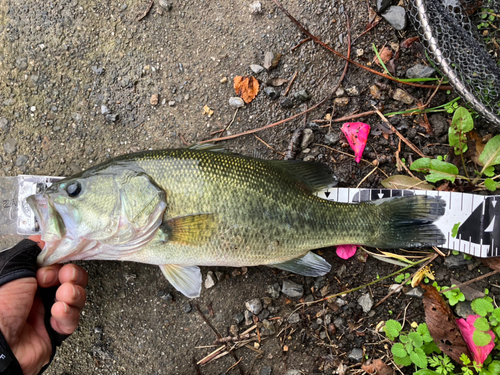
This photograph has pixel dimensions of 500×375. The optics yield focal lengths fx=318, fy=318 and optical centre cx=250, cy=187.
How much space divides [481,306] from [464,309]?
0.62 feet

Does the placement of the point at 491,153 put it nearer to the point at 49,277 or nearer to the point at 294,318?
the point at 294,318

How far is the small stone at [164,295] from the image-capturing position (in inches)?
111

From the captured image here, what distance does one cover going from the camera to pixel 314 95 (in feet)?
9.50

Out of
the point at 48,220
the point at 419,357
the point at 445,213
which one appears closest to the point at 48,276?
the point at 48,220

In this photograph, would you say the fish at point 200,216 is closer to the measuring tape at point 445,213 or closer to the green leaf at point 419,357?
the measuring tape at point 445,213

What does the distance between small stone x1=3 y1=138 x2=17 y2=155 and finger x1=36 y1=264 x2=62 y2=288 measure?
4.04 feet

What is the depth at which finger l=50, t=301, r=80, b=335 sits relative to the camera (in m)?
2.31

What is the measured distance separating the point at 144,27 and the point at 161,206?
1.79m

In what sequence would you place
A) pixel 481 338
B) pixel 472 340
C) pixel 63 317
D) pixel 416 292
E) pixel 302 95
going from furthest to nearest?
pixel 302 95 → pixel 416 292 → pixel 472 340 → pixel 481 338 → pixel 63 317

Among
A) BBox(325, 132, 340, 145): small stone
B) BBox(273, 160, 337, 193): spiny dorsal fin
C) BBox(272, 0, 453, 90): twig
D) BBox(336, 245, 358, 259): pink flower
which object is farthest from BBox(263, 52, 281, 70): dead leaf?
BBox(336, 245, 358, 259): pink flower

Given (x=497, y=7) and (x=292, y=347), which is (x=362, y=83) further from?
(x=292, y=347)

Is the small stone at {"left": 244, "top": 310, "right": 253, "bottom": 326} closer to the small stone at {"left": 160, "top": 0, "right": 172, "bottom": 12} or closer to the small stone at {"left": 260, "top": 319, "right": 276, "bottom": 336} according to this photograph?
the small stone at {"left": 260, "top": 319, "right": 276, "bottom": 336}

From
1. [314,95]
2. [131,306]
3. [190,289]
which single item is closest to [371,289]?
[190,289]

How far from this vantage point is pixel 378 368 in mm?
2699
